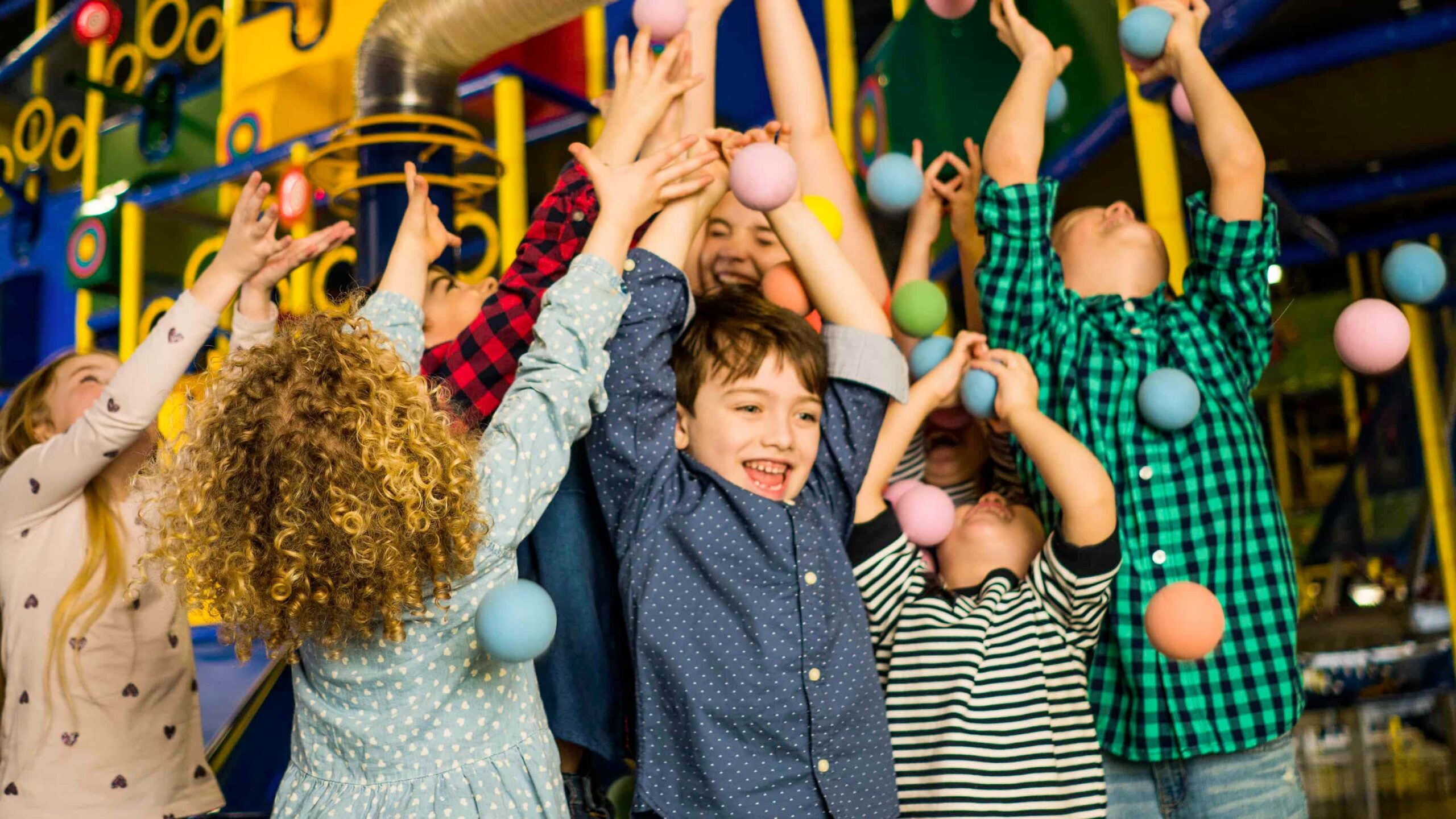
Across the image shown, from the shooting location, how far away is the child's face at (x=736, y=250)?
153 cm

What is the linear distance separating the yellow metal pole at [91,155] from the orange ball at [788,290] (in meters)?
3.09

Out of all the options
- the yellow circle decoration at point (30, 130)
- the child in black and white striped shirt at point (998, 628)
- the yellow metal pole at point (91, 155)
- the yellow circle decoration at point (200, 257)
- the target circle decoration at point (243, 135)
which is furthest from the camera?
the yellow circle decoration at point (30, 130)

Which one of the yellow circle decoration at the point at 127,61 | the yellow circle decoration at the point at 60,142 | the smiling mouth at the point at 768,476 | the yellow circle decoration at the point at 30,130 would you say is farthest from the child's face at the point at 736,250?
the yellow circle decoration at the point at 30,130

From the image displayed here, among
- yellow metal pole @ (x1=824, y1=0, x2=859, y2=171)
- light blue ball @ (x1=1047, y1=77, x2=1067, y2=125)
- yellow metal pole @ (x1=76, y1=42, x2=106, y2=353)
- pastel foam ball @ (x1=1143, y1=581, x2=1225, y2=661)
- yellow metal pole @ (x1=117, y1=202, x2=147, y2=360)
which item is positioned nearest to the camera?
pastel foam ball @ (x1=1143, y1=581, x2=1225, y2=661)

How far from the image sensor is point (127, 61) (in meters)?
4.07

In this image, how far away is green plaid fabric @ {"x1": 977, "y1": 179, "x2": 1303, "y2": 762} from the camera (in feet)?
4.11

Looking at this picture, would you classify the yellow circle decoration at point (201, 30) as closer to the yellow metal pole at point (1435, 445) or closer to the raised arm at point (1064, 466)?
the raised arm at point (1064, 466)

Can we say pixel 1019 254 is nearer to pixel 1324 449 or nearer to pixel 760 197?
pixel 760 197

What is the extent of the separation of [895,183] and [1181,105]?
35 centimetres

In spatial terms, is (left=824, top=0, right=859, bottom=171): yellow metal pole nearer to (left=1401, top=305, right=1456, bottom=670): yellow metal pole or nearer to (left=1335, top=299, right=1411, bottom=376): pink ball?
(left=1335, top=299, right=1411, bottom=376): pink ball

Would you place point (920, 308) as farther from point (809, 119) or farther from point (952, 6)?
point (952, 6)

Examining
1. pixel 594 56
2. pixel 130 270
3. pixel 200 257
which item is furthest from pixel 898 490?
pixel 130 270

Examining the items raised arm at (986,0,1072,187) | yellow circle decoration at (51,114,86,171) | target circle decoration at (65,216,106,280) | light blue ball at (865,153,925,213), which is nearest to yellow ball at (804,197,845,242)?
light blue ball at (865,153,925,213)

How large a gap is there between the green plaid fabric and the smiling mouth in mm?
314
